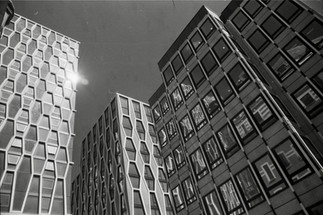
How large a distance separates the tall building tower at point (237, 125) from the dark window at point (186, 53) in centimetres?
11

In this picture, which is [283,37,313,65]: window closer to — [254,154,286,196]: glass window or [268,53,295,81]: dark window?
[268,53,295,81]: dark window

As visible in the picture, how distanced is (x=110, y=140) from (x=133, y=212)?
564 inches

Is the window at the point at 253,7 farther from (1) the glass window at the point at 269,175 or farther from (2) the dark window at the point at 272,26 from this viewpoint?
(1) the glass window at the point at 269,175

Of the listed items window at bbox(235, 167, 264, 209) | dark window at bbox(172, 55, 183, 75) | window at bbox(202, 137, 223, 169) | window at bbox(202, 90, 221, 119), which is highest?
dark window at bbox(172, 55, 183, 75)

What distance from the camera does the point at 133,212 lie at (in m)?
35.4

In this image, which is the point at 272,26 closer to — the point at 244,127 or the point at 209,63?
the point at 209,63

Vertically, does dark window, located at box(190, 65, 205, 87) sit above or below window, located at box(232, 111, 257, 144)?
above

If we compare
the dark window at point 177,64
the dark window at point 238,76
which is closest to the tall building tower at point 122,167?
the dark window at point 177,64

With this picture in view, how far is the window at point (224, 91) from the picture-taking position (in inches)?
745

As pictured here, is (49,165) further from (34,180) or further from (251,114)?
(251,114)

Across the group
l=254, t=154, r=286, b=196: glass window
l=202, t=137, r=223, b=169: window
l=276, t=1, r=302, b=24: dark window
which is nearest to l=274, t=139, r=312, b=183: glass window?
l=254, t=154, r=286, b=196: glass window

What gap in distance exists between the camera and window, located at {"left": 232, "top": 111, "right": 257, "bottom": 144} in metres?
16.4

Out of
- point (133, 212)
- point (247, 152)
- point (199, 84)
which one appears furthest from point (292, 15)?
point (133, 212)

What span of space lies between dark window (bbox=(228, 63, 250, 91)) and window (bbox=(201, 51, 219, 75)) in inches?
72.0
